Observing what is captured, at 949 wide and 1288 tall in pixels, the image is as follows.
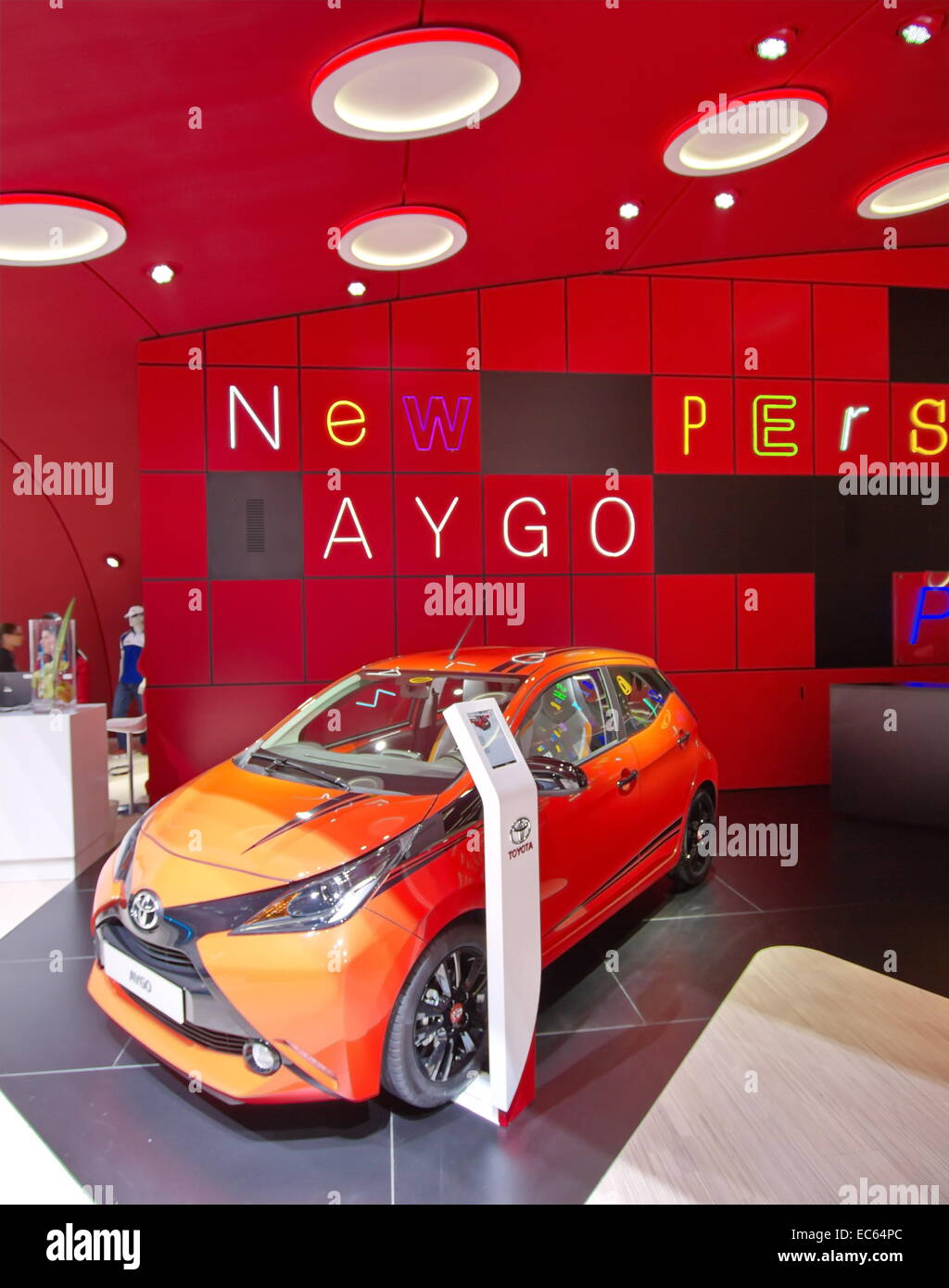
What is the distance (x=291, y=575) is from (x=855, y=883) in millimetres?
4669

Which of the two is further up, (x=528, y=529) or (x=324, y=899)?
(x=528, y=529)

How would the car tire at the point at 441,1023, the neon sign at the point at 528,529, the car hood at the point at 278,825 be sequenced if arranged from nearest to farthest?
the car tire at the point at 441,1023 < the car hood at the point at 278,825 < the neon sign at the point at 528,529

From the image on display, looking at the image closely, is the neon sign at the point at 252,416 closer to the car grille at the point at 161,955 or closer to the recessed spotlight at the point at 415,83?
the recessed spotlight at the point at 415,83

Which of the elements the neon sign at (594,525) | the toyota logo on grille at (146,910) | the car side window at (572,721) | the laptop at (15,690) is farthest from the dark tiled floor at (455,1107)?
the neon sign at (594,525)

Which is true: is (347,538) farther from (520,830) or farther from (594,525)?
(520,830)

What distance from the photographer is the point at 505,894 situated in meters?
2.45

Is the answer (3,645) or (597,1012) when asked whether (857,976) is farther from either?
(3,645)

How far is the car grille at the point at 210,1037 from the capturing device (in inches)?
91.9

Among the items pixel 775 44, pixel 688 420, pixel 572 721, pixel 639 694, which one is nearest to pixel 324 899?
pixel 572 721

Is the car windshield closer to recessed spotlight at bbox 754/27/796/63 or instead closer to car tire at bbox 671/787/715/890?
car tire at bbox 671/787/715/890

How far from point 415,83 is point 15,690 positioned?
424 centimetres

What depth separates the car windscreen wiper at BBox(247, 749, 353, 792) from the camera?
299cm

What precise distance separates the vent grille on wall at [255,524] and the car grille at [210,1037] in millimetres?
4410

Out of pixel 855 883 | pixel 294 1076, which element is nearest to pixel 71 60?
pixel 294 1076
